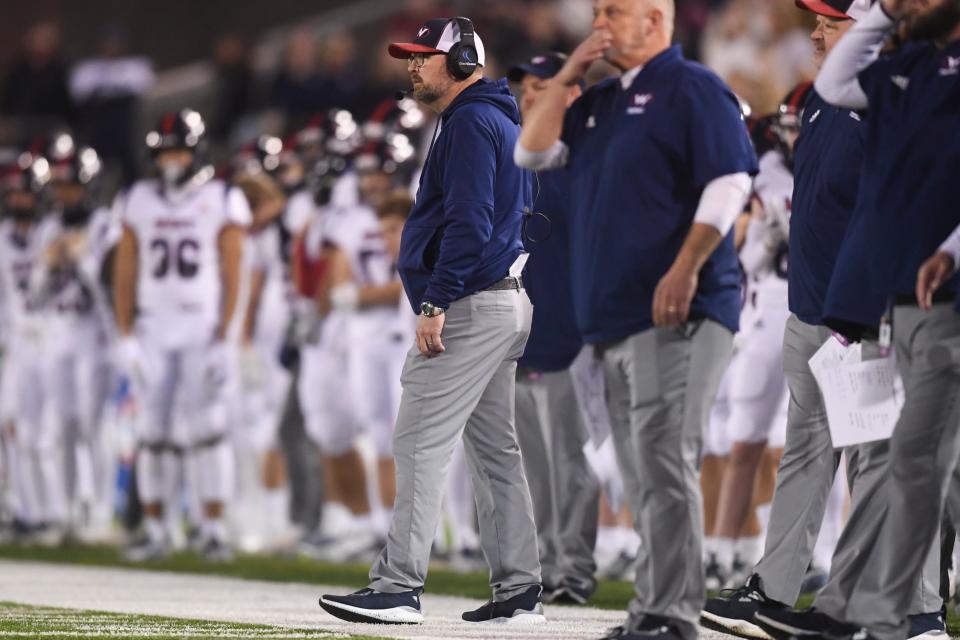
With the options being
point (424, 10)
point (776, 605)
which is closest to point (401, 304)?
point (776, 605)

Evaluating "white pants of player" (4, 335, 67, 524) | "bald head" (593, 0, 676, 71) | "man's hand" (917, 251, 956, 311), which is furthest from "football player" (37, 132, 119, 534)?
"man's hand" (917, 251, 956, 311)

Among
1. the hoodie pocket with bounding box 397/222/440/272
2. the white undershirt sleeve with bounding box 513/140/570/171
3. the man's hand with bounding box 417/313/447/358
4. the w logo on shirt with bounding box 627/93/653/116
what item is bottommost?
the man's hand with bounding box 417/313/447/358

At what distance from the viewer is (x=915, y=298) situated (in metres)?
5.78

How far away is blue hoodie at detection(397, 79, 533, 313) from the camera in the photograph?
7.13m

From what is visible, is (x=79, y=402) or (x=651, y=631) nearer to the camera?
(x=651, y=631)

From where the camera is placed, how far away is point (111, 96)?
72.4 ft

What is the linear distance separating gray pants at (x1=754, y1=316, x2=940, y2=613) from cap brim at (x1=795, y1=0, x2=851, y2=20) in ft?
3.70

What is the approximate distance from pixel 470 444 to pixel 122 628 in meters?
1.51

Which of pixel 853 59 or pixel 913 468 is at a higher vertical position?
pixel 853 59

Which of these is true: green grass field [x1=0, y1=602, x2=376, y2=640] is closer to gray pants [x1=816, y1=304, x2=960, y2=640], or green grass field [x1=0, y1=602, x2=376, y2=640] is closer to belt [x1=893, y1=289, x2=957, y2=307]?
gray pants [x1=816, y1=304, x2=960, y2=640]

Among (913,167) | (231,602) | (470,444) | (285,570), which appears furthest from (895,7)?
(285,570)

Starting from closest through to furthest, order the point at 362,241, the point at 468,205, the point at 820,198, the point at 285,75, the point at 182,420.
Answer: the point at 820,198, the point at 468,205, the point at 182,420, the point at 362,241, the point at 285,75

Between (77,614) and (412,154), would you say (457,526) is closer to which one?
(412,154)

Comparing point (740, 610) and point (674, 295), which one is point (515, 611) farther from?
point (674, 295)
